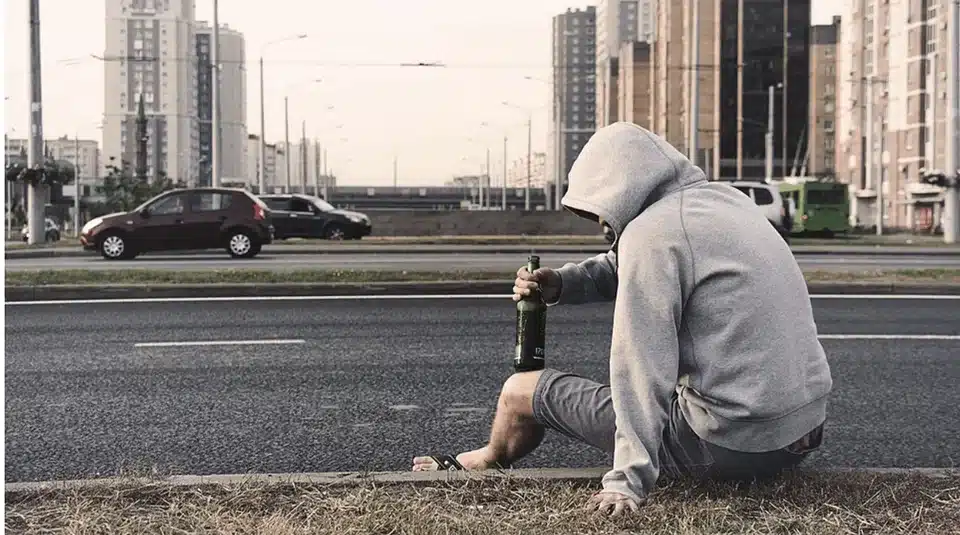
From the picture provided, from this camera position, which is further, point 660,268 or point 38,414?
point 38,414

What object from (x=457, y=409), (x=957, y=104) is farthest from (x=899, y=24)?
(x=457, y=409)

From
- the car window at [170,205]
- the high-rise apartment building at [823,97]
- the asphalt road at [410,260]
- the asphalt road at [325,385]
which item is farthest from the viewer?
the high-rise apartment building at [823,97]

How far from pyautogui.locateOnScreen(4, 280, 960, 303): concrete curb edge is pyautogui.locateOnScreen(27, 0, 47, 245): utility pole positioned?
14.2 m

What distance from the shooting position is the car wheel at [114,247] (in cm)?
2309

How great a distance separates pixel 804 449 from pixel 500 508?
970 mm

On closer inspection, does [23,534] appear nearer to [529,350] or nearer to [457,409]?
[529,350]

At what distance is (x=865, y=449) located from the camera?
5.41 meters

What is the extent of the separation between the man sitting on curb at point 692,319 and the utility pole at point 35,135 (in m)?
25.0

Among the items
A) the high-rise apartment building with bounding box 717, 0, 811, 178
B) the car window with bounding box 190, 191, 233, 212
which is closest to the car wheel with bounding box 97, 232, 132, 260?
the car window with bounding box 190, 191, 233, 212

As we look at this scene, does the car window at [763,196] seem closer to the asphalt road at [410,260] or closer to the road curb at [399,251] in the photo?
the road curb at [399,251]

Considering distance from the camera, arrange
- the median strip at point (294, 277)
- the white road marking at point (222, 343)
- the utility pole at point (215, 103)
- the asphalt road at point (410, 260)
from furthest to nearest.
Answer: the utility pole at point (215, 103) < the asphalt road at point (410, 260) < the median strip at point (294, 277) < the white road marking at point (222, 343)

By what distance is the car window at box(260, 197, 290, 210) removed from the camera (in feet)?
106

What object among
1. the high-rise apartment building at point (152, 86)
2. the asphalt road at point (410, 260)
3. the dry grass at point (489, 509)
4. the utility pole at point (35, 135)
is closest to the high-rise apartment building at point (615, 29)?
the high-rise apartment building at point (152, 86)

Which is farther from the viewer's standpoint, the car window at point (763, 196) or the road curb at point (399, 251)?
the car window at point (763, 196)
